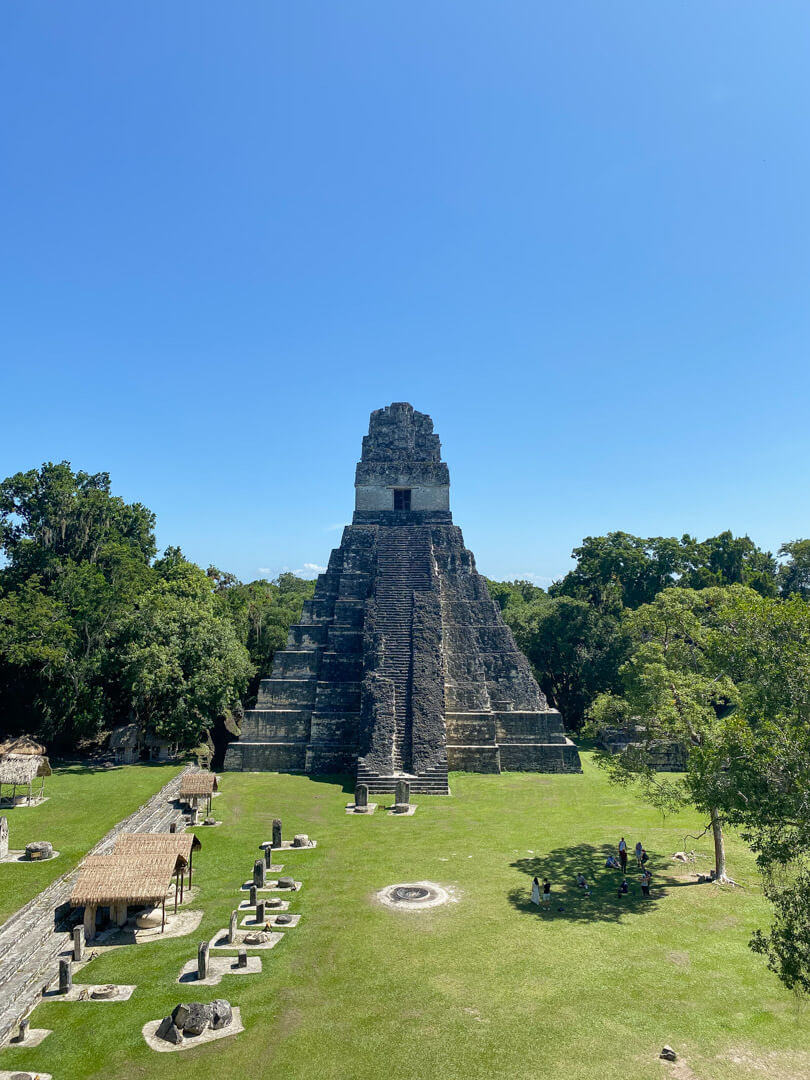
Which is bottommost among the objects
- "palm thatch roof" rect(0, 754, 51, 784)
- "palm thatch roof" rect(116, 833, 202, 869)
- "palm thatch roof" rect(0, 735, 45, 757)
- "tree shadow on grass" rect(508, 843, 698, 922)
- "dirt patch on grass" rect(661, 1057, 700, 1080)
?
"dirt patch on grass" rect(661, 1057, 700, 1080)

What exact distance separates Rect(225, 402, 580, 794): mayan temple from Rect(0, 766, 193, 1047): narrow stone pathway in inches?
448

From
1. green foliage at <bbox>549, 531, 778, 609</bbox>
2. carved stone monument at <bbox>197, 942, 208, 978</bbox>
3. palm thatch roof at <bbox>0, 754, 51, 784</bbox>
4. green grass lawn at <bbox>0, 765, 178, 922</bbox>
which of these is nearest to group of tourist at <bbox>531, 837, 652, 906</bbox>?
carved stone monument at <bbox>197, 942, 208, 978</bbox>

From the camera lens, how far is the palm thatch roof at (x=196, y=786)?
21.1 meters

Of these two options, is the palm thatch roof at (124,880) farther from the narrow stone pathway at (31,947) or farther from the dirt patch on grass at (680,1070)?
the dirt patch on grass at (680,1070)

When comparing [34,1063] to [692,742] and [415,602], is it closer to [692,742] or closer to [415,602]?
[692,742]

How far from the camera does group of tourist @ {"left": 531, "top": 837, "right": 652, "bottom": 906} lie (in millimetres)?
14789

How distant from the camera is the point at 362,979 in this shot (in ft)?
38.0

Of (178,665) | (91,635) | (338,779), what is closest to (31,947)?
(338,779)

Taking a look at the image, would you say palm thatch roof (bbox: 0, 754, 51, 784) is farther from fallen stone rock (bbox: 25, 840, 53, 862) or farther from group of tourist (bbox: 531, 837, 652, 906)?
group of tourist (bbox: 531, 837, 652, 906)

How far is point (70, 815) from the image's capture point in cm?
2122

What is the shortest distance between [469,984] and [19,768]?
17.0 m

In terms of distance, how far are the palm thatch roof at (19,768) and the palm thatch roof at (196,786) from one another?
16.6ft

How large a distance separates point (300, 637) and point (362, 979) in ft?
72.1

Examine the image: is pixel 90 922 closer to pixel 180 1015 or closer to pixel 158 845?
pixel 158 845
